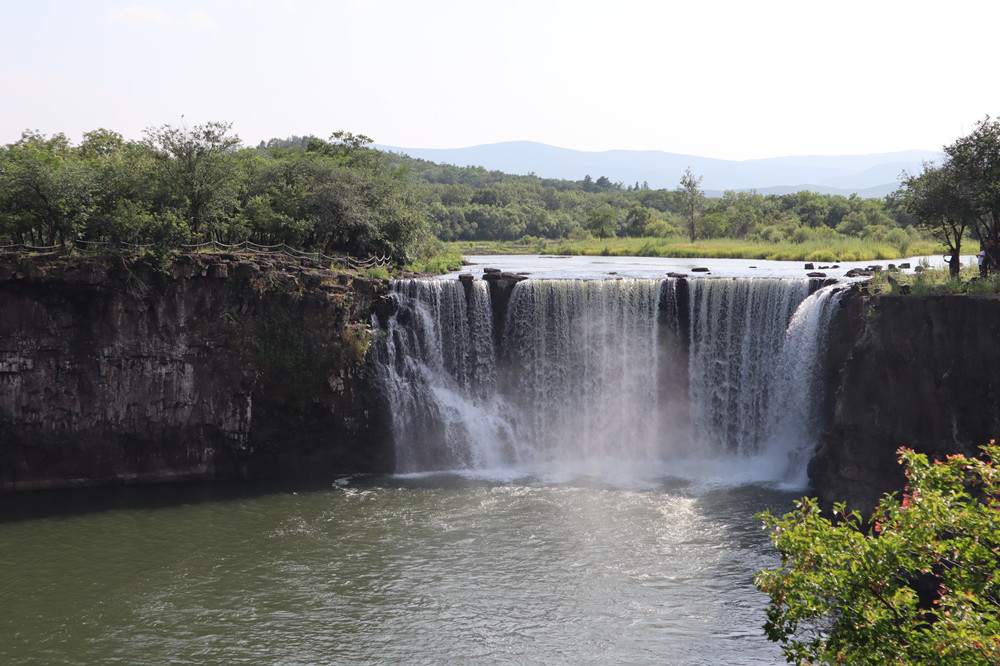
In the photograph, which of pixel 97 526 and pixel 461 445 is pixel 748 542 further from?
pixel 97 526

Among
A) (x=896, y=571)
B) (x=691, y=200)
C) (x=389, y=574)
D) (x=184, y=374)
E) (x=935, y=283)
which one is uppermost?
(x=691, y=200)

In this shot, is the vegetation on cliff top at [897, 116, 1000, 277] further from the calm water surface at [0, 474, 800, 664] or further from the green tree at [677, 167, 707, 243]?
the green tree at [677, 167, 707, 243]

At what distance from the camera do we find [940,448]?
23.6 metres

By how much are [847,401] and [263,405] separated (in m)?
20.5

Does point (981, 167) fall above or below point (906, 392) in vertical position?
above

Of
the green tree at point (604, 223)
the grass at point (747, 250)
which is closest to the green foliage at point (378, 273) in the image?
the grass at point (747, 250)

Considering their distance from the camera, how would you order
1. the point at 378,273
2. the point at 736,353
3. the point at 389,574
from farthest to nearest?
the point at 378,273 < the point at 736,353 < the point at 389,574

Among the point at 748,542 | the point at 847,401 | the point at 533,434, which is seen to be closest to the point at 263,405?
the point at 533,434

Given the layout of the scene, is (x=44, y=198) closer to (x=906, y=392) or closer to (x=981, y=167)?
(x=906, y=392)

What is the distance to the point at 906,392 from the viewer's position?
24859 mm

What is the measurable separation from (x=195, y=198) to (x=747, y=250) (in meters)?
36.6

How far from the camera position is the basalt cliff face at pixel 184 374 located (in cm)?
2895

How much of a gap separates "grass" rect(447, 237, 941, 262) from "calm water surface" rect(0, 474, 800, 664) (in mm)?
26211

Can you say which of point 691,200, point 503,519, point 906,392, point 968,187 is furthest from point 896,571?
point 691,200
